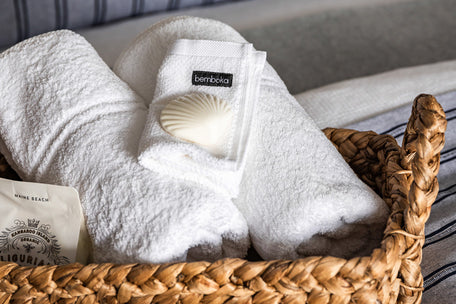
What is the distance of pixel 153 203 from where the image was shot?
0.42 metres

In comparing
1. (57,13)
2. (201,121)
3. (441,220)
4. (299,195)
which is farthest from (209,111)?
(57,13)

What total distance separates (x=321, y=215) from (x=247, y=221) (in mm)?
77

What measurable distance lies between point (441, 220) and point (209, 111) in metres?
0.34

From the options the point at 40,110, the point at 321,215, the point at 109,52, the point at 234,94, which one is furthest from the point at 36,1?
the point at 321,215

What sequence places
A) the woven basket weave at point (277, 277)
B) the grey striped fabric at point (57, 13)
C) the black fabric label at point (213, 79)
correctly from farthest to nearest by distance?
the grey striped fabric at point (57, 13)
the black fabric label at point (213, 79)
the woven basket weave at point (277, 277)

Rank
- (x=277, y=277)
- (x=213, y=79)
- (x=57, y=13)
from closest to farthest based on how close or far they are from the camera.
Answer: (x=277, y=277) < (x=213, y=79) < (x=57, y=13)

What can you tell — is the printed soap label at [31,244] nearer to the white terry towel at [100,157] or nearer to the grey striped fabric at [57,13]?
the white terry towel at [100,157]

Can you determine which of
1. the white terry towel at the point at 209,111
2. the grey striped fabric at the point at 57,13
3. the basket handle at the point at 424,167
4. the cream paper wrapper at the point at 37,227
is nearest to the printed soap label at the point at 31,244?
the cream paper wrapper at the point at 37,227

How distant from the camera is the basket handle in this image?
403mm

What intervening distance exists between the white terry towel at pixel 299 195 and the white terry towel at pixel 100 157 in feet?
0.09

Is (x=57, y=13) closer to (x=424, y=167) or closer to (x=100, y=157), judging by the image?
(x=100, y=157)

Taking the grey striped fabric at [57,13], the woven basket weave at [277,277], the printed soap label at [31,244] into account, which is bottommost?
the printed soap label at [31,244]

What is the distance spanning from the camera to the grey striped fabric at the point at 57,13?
937 mm

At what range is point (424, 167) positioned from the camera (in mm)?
405
